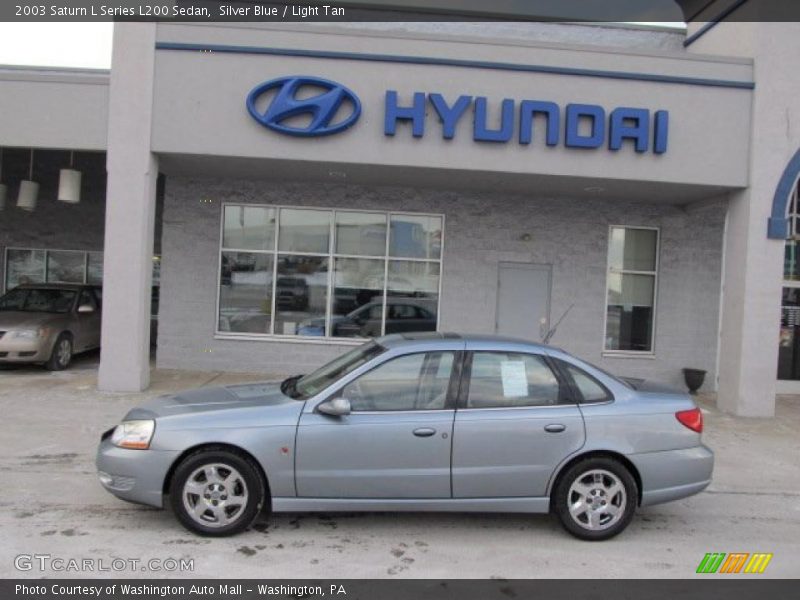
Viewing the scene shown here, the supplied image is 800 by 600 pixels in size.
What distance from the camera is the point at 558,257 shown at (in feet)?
40.9

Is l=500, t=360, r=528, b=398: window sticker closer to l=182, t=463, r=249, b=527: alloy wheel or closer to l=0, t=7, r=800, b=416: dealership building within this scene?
l=182, t=463, r=249, b=527: alloy wheel

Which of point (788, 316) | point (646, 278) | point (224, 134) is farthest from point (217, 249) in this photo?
point (788, 316)

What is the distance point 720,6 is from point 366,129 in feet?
21.7

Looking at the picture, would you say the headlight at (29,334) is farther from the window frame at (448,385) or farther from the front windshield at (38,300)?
the window frame at (448,385)

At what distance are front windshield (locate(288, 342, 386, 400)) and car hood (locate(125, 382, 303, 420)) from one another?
11cm

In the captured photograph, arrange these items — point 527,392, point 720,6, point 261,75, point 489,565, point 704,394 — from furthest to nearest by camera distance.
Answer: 1. point 704,394
2. point 720,6
3. point 261,75
4. point 527,392
5. point 489,565

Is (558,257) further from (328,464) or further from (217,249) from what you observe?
(328,464)

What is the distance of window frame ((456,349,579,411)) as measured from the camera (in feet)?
16.6

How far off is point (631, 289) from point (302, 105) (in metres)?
6.94

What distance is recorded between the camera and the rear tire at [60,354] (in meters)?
Result: 11.7

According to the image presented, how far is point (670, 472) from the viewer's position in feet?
16.8

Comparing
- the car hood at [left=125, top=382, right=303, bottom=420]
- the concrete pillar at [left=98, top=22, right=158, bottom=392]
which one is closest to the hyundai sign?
the concrete pillar at [left=98, top=22, right=158, bottom=392]
